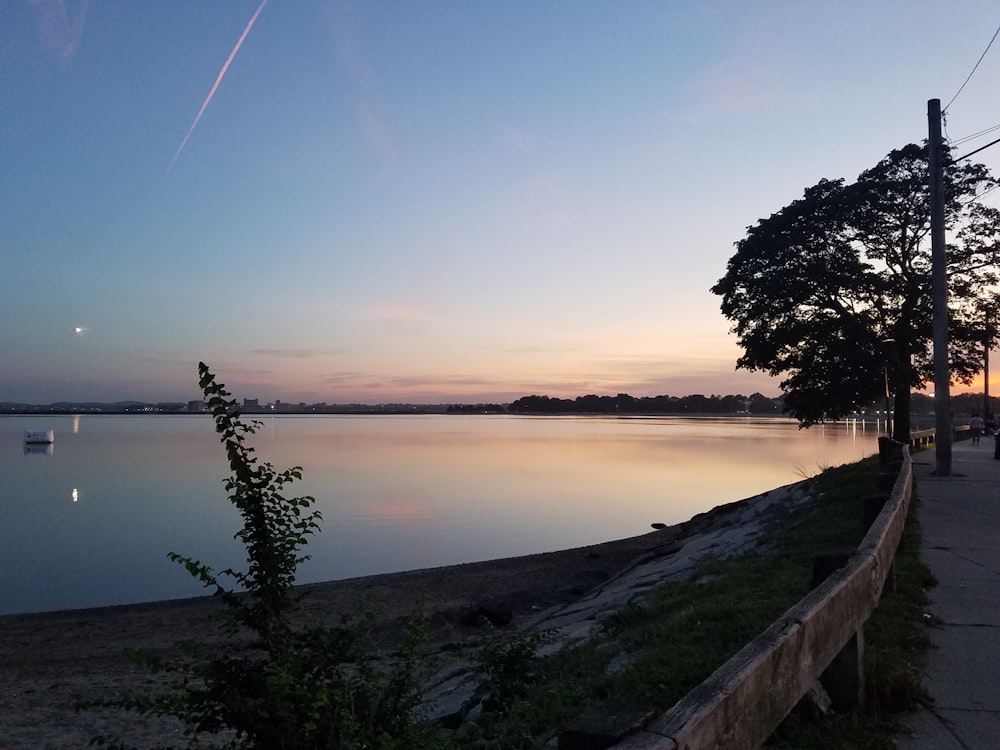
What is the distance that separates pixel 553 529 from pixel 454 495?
41.5 feet

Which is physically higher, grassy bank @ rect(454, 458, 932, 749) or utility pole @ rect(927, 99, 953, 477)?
utility pole @ rect(927, 99, 953, 477)

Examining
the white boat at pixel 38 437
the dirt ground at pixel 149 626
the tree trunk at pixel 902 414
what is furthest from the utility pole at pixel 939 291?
the white boat at pixel 38 437

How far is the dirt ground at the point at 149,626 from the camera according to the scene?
9.55 metres

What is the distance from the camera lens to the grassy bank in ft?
16.3

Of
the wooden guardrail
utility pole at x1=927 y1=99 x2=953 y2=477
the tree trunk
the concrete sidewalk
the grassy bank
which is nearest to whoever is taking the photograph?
the wooden guardrail

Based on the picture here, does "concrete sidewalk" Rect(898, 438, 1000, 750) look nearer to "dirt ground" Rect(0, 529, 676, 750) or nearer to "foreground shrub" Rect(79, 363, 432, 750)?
"foreground shrub" Rect(79, 363, 432, 750)

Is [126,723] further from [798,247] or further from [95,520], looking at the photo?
[95,520]

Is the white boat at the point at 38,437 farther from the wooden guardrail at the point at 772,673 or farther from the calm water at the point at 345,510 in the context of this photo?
the wooden guardrail at the point at 772,673

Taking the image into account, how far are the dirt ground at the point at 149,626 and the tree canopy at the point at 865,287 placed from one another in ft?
28.2

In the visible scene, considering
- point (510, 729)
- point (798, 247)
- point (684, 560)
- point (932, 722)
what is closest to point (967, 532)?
point (684, 560)

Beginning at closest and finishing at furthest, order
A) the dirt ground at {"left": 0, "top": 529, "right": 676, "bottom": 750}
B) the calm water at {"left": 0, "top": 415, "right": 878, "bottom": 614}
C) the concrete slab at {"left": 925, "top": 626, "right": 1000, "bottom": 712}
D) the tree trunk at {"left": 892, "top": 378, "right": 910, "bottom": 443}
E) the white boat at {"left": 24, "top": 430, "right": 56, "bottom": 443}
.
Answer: the concrete slab at {"left": 925, "top": 626, "right": 1000, "bottom": 712} → the dirt ground at {"left": 0, "top": 529, "right": 676, "bottom": 750} → the calm water at {"left": 0, "top": 415, "right": 878, "bottom": 614} → the tree trunk at {"left": 892, "top": 378, "right": 910, "bottom": 443} → the white boat at {"left": 24, "top": 430, "right": 56, "bottom": 443}

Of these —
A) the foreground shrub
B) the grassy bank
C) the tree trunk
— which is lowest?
the grassy bank

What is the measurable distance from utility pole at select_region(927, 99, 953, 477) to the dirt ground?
9.11 m

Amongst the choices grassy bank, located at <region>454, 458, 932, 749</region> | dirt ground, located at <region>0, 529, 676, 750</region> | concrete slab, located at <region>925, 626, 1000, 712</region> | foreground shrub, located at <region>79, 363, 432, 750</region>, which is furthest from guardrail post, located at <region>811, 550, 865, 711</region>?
dirt ground, located at <region>0, 529, 676, 750</region>
